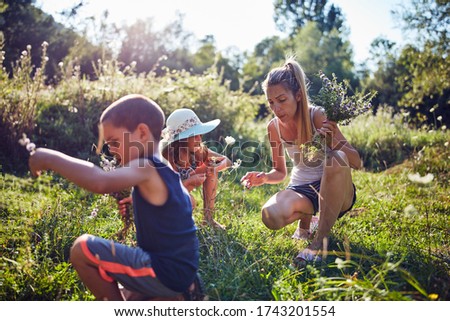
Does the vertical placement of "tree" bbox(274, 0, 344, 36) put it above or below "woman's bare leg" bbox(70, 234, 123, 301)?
above

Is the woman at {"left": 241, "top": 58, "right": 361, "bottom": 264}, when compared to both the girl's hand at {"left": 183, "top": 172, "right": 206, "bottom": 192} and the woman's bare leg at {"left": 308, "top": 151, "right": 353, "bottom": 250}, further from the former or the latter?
the girl's hand at {"left": 183, "top": 172, "right": 206, "bottom": 192}

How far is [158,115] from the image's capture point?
2.25 meters

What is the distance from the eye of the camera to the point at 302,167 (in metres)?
3.69

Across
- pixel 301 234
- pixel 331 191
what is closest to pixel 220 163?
pixel 301 234

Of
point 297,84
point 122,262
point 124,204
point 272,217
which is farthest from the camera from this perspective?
point 297,84

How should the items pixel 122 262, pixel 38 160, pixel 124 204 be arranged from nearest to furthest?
pixel 38 160 < pixel 122 262 < pixel 124 204

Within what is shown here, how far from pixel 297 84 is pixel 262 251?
1368 mm

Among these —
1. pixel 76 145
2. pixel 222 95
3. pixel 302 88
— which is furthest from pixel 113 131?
pixel 222 95

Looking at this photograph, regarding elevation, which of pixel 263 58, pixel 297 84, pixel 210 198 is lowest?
pixel 210 198

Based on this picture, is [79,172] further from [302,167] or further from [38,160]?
[302,167]

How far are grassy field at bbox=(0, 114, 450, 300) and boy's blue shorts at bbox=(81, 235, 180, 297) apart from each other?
42 centimetres

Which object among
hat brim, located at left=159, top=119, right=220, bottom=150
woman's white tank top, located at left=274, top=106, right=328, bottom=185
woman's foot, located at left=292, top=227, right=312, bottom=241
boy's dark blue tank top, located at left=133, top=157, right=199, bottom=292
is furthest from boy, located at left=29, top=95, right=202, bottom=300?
woman's white tank top, located at left=274, top=106, right=328, bottom=185

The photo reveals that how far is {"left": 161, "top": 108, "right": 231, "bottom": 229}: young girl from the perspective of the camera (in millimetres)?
3576
